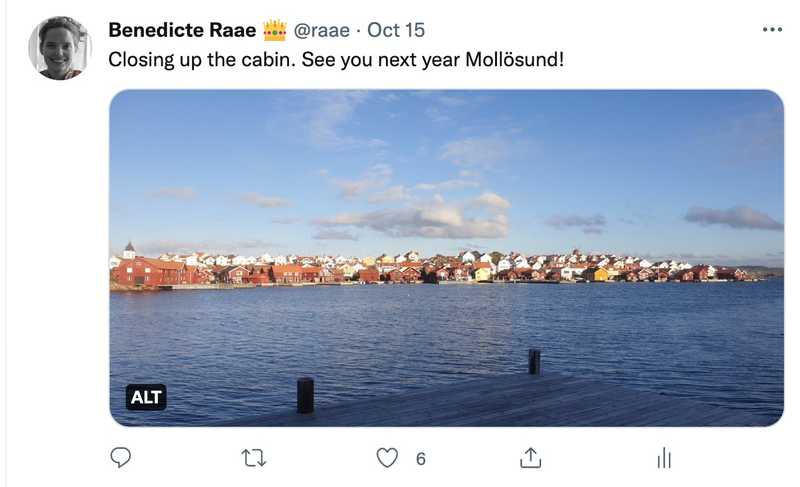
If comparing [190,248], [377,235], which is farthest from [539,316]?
[190,248]

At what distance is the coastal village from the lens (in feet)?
214

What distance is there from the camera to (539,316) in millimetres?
71375

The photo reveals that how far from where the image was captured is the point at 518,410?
859 centimetres

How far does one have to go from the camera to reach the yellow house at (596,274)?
8962cm

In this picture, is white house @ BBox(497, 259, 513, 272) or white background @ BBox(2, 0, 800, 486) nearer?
white background @ BBox(2, 0, 800, 486)
